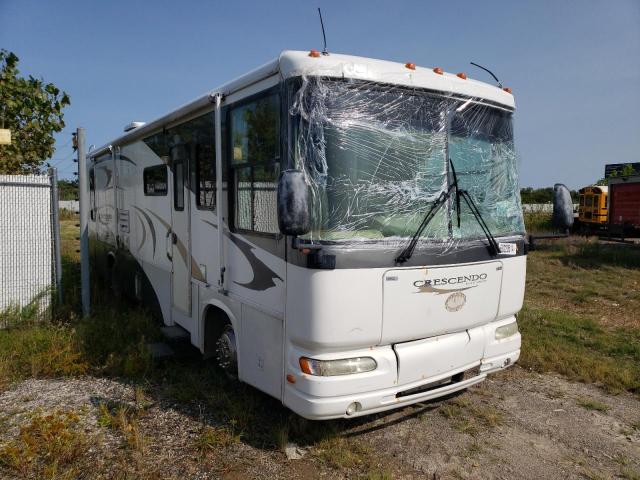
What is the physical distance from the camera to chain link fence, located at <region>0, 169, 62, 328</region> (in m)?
6.27

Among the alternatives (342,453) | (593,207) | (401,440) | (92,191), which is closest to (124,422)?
(342,453)

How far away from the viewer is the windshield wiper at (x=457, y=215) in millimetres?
3576

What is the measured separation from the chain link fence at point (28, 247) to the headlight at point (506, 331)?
550 cm

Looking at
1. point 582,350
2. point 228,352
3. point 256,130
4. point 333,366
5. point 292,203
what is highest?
point 256,130

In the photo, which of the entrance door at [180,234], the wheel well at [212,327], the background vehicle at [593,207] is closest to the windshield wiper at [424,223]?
the wheel well at [212,327]

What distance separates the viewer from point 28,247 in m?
6.42

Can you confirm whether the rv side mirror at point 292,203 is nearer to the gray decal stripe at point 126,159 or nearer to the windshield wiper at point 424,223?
the windshield wiper at point 424,223

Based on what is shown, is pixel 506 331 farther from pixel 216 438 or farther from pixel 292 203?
pixel 216 438

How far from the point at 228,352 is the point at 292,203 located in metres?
2.05

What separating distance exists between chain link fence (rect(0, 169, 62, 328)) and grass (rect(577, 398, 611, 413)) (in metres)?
6.30

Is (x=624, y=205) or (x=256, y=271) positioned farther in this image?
(x=624, y=205)

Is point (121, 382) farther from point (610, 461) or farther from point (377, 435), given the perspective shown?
point (610, 461)

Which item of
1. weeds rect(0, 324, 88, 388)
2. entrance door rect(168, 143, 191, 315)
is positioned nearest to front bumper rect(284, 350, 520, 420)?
entrance door rect(168, 143, 191, 315)

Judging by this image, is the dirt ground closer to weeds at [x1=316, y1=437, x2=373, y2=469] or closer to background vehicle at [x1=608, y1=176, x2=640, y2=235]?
weeds at [x1=316, y1=437, x2=373, y2=469]
